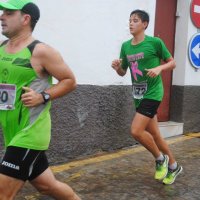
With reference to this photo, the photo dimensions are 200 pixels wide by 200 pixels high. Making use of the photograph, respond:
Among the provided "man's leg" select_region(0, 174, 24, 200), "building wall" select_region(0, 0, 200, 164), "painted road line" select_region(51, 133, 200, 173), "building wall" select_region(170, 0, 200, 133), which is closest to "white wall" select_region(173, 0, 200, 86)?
"building wall" select_region(170, 0, 200, 133)

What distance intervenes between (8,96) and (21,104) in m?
0.11

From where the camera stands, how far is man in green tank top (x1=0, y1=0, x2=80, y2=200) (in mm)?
2961

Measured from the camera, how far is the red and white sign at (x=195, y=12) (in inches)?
279

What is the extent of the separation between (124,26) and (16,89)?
3252mm

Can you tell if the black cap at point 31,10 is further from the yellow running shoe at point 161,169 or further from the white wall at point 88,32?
the yellow running shoe at point 161,169

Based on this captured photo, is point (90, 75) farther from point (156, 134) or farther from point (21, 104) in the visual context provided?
point (21, 104)

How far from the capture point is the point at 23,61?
9.74 feet

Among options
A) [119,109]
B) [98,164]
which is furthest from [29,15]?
[119,109]

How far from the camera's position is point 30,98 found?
2926mm

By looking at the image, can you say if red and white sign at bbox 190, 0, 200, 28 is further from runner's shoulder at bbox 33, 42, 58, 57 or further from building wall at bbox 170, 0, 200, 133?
runner's shoulder at bbox 33, 42, 58, 57

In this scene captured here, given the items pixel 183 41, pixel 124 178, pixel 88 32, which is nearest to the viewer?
pixel 124 178

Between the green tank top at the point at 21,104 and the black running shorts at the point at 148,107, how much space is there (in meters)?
1.83

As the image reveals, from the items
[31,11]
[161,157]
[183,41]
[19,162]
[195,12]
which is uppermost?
[195,12]

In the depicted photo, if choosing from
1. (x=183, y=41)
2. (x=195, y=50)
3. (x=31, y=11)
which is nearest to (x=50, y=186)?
(x=31, y=11)
